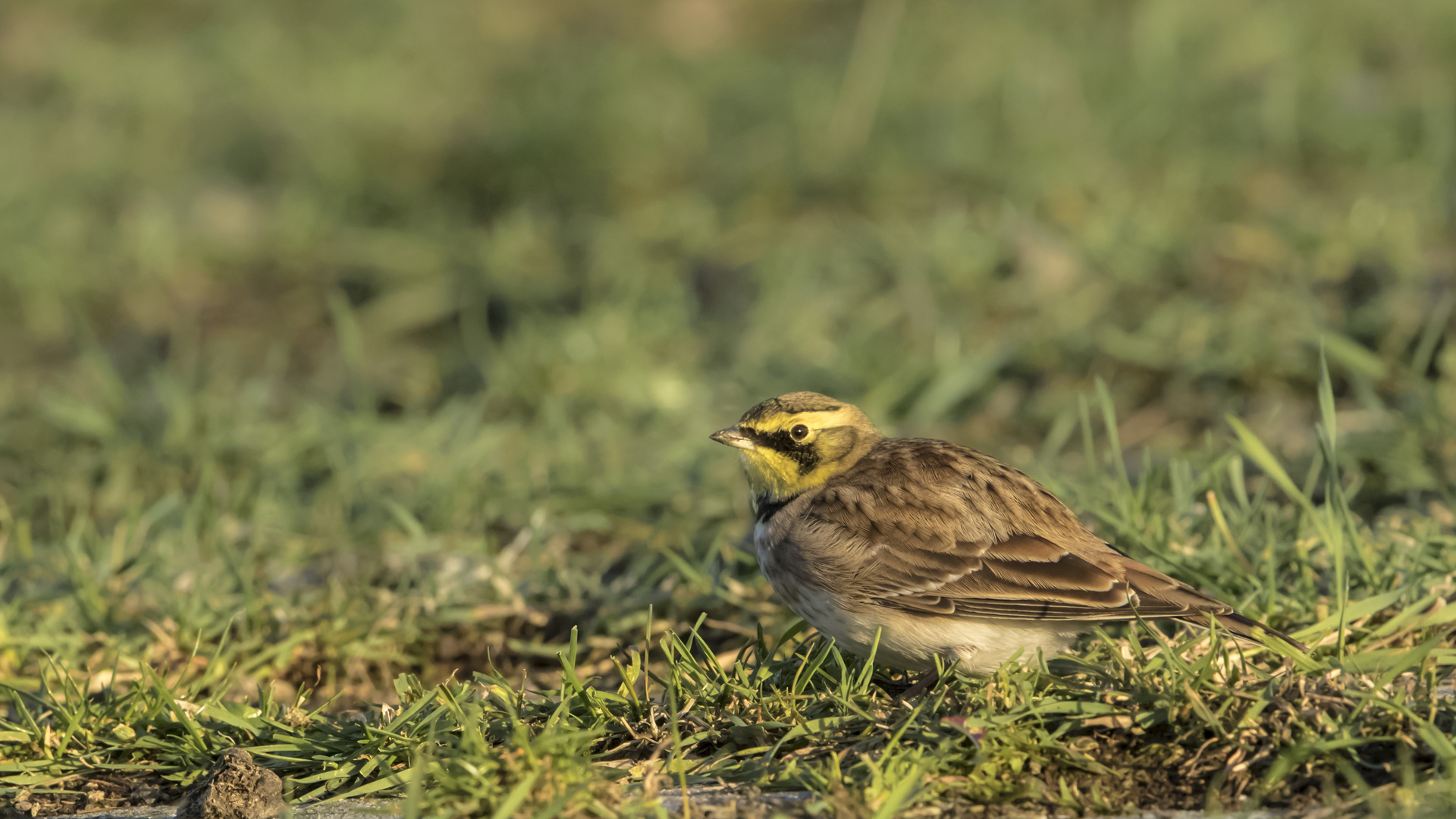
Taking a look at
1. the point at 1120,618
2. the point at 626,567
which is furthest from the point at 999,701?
the point at 626,567

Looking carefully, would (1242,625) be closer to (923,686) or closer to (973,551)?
(973,551)

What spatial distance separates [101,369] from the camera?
6605mm

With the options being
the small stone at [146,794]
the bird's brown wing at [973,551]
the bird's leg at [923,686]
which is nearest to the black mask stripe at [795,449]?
the bird's brown wing at [973,551]

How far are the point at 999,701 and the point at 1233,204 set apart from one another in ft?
18.0

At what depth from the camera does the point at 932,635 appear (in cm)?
377

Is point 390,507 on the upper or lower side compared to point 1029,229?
lower

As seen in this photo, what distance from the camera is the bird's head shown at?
4.38 metres

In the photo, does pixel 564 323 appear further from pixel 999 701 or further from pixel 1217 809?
pixel 1217 809

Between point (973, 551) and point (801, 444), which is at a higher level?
point (801, 444)

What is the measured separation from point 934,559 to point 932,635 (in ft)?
0.81

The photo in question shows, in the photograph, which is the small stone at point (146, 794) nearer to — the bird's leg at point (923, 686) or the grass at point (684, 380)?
the grass at point (684, 380)

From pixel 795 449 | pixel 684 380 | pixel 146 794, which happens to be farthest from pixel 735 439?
pixel 684 380

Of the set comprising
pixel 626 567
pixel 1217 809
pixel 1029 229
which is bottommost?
pixel 626 567

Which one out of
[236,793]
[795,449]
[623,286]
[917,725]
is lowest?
[236,793]
